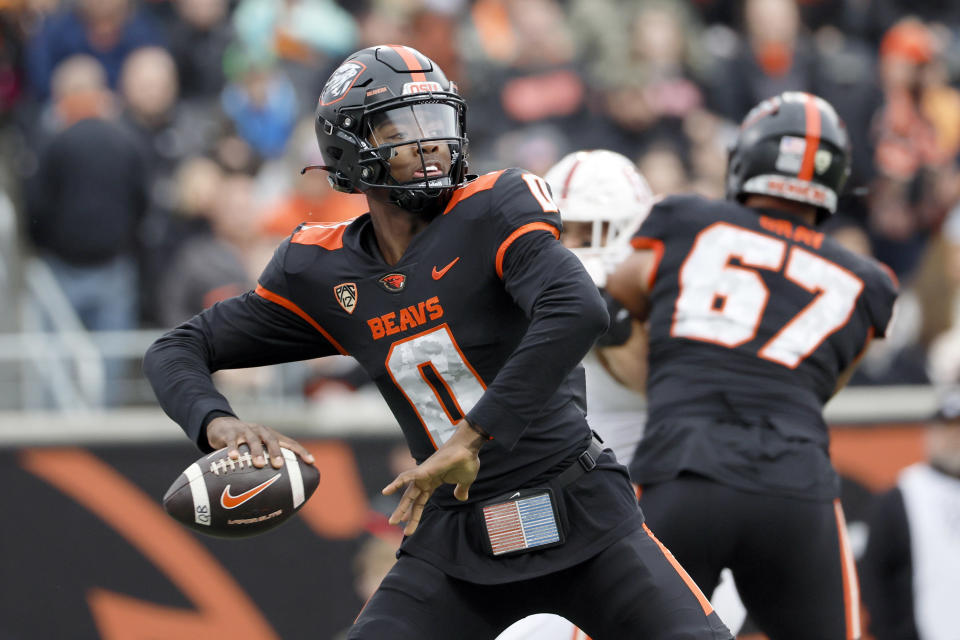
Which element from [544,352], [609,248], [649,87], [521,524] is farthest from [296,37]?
[544,352]

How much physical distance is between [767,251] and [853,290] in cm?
33

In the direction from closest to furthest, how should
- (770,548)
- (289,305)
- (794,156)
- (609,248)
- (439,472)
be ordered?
(439,472) → (289,305) → (770,548) → (794,156) → (609,248)

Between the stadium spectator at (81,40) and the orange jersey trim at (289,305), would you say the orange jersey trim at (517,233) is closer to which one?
the orange jersey trim at (289,305)

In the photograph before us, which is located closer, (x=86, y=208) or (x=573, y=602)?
(x=573, y=602)

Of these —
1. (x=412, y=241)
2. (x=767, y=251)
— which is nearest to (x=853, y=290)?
(x=767, y=251)

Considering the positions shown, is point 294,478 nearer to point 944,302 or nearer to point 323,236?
point 323,236

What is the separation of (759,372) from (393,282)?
148cm

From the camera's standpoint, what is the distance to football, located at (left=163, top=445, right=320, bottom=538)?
3.68 meters

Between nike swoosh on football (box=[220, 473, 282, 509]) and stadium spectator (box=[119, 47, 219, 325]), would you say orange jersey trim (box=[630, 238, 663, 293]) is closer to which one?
nike swoosh on football (box=[220, 473, 282, 509])

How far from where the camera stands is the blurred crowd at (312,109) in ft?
27.4

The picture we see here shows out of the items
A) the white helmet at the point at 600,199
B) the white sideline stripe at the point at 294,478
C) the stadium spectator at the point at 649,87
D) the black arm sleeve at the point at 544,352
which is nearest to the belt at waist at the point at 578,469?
the black arm sleeve at the point at 544,352

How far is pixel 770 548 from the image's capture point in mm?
4520

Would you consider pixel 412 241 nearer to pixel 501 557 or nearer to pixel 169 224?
pixel 501 557

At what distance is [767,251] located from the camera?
4.77m
